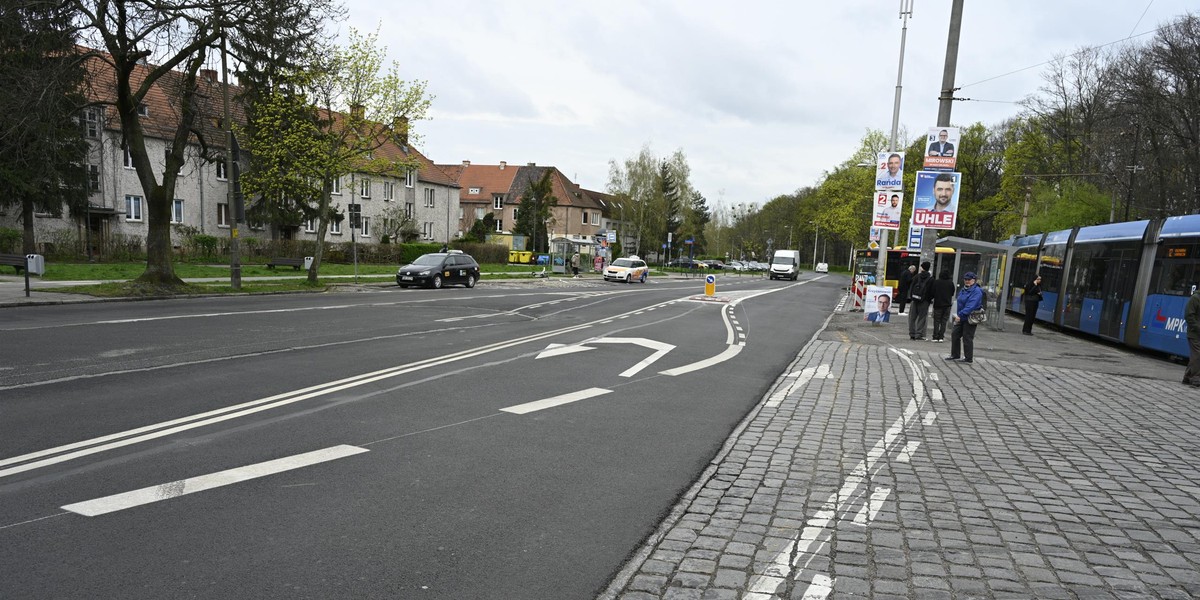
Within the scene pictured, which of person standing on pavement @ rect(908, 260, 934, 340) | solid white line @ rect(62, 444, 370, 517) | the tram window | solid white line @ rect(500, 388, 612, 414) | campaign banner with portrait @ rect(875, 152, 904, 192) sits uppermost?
campaign banner with portrait @ rect(875, 152, 904, 192)

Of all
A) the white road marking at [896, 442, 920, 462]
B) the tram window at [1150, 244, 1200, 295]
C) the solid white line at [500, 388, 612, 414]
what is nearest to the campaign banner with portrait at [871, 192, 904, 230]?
the tram window at [1150, 244, 1200, 295]

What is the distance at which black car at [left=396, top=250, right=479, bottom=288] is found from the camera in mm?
29984

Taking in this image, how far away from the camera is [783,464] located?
5.91 m

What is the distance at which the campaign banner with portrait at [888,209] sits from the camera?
793 inches

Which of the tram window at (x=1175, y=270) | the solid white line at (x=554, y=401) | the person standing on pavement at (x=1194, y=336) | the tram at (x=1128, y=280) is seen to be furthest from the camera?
the tram at (x=1128, y=280)

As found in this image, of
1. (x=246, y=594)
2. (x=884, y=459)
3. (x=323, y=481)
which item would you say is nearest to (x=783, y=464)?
(x=884, y=459)

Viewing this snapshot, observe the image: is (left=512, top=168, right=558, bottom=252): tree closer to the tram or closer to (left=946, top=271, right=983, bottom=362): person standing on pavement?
the tram

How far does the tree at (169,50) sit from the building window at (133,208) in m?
22.2

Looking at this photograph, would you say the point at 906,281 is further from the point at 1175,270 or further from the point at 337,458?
the point at 337,458

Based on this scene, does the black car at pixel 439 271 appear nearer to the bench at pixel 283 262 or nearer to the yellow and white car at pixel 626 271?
the bench at pixel 283 262

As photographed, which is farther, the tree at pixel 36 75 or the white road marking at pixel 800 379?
the tree at pixel 36 75

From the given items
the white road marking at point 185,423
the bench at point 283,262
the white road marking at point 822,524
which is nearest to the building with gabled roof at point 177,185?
the bench at point 283,262

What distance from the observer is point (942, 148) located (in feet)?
54.1

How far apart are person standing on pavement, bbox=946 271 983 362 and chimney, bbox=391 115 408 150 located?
2203 cm
